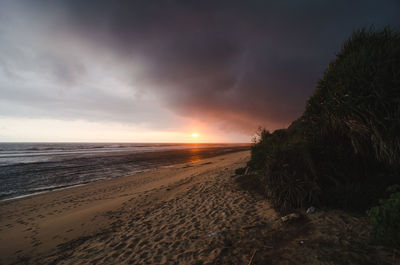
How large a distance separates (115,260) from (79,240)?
2595 millimetres

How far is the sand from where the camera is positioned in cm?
409

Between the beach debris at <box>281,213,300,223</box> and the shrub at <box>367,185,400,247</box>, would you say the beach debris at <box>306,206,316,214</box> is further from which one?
the shrub at <box>367,185,400,247</box>

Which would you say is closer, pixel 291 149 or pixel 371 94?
pixel 371 94

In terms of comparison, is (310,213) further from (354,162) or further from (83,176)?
(83,176)

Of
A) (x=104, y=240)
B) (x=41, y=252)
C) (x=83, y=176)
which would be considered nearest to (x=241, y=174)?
(x=104, y=240)

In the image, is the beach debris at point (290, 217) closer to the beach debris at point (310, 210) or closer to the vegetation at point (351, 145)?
the beach debris at point (310, 210)

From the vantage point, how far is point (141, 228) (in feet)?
18.5

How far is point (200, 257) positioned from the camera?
3.73 m

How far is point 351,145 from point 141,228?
324 inches

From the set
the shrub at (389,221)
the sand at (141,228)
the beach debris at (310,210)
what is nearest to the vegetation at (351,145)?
the beach debris at (310,210)

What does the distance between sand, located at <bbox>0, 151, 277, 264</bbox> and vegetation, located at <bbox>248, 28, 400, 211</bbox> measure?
58.4 inches

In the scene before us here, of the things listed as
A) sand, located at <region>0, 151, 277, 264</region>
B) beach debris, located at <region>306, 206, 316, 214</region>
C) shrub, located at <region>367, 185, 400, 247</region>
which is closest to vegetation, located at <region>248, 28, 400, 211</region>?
beach debris, located at <region>306, 206, 316, 214</region>

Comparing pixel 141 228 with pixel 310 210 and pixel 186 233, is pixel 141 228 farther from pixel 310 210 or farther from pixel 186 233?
pixel 310 210

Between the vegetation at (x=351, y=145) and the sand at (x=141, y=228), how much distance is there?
1.48 meters
